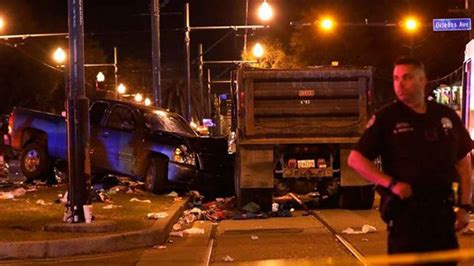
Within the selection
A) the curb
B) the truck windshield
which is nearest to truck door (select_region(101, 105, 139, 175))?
the truck windshield

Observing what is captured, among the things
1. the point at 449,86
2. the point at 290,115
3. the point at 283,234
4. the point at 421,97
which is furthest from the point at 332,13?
the point at 421,97

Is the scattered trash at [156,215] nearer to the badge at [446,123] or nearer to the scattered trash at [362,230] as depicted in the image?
the scattered trash at [362,230]

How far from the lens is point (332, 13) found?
38.9m

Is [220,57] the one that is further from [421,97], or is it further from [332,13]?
[421,97]

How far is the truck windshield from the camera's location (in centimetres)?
1639

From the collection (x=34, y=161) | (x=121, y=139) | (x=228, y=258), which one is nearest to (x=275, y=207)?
(x=121, y=139)

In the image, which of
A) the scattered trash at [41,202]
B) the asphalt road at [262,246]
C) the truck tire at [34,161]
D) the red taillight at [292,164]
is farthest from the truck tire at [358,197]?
the truck tire at [34,161]

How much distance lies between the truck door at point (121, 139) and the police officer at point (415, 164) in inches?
467

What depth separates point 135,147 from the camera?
16000 millimetres

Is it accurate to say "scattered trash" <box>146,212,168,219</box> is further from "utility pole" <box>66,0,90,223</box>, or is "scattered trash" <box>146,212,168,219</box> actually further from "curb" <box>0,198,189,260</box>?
"utility pole" <box>66,0,90,223</box>

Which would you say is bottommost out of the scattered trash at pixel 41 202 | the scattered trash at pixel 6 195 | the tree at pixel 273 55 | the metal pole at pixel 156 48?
the scattered trash at pixel 41 202

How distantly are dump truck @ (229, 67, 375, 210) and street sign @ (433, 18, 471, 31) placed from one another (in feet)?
34.1

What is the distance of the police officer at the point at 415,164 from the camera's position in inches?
171

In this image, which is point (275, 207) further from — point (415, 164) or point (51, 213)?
point (415, 164)
